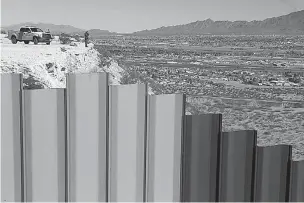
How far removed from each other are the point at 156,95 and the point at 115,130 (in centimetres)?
12

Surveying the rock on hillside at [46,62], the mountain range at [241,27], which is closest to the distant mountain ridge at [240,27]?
the mountain range at [241,27]

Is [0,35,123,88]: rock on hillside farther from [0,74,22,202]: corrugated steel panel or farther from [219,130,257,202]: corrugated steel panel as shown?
[219,130,257,202]: corrugated steel panel

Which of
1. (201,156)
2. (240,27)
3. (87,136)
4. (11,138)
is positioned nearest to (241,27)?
(240,27)

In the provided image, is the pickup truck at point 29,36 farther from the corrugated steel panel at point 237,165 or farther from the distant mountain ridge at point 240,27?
the corrugated steel panel at point 237,165

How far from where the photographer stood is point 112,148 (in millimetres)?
913

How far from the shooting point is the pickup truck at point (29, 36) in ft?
2.78

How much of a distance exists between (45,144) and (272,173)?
0.56 m

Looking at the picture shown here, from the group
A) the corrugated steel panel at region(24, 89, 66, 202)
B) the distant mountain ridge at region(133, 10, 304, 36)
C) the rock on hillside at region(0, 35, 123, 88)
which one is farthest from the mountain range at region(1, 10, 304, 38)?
the corrugated steel panel at region(24, 89, 66, 202)

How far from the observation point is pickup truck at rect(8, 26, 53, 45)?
33.3 inches

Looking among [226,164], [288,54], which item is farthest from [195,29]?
[226,164]

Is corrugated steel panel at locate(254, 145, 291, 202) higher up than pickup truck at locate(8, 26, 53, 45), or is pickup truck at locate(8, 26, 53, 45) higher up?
pickup truck at locate(8, 26, 53, 45)

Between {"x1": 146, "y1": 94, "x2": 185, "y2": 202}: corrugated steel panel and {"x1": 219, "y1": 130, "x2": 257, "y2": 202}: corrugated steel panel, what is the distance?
12cm

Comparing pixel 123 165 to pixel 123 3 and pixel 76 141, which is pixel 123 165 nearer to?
pixel 76 141

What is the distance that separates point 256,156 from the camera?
3.32 feet
